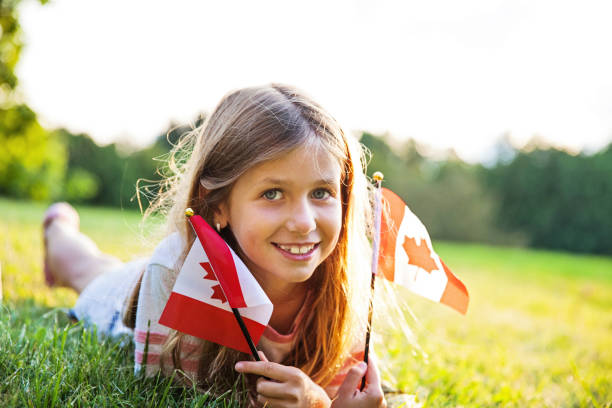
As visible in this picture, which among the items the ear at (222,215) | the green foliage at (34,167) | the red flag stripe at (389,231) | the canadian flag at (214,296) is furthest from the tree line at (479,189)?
the canadian flag at (214,296)

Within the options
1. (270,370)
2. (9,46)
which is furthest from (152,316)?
(9,46)

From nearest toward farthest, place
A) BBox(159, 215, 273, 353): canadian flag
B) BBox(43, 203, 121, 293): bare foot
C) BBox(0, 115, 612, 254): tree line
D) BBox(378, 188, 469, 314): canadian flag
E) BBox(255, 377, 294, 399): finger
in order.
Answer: BBox(255, 377, 294, 399): finger → BBox(159, 215, 273, 353): canadian flag → BBox(378, 188, 469, 314): canadian flag → BBox(43, 203, 121, 293): bare foot → BBox(0, 115, 612, 254): tree line

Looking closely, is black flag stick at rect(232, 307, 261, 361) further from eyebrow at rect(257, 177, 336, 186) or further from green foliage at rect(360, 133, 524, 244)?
green foliage at rect(360, 133, 524, 244)

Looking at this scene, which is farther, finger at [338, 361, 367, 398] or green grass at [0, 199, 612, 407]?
finger at [338, 361, 367, 398]

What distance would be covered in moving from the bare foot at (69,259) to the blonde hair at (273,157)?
149cm

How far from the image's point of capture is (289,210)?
173 centimetres

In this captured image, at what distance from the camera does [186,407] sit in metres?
1.66

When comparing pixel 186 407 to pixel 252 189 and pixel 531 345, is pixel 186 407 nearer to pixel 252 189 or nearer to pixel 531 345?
pixel 252 189

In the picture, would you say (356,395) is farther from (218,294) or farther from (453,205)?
(453,205)

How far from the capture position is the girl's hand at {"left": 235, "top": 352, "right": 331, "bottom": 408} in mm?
1596

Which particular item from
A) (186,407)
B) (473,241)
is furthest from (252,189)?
(473,241)

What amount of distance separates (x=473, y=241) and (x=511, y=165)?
22.1ft

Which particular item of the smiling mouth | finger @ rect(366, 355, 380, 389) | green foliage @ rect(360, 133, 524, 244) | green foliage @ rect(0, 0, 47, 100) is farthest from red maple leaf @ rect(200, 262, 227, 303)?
green foliage @ rect(360, 133, 524, 244)

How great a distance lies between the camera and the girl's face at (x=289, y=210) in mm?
1732
